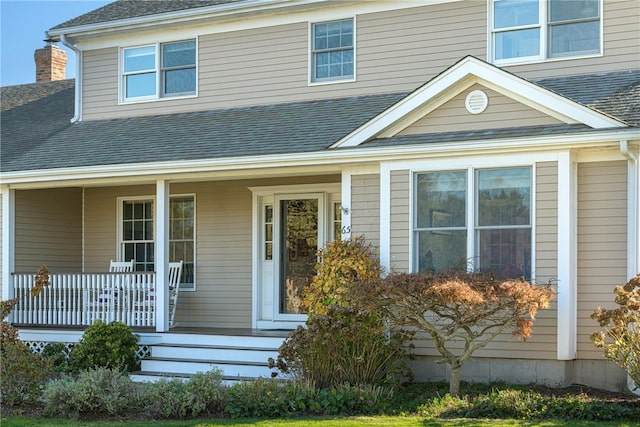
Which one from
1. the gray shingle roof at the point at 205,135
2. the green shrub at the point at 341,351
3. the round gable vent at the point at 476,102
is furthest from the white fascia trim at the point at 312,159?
the green shrub at the point at 341,351

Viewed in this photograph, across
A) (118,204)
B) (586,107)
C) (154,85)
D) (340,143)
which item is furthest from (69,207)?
(586,107)

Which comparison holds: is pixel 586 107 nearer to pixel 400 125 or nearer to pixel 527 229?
pixel 527 229

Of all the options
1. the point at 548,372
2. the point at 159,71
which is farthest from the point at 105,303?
the point at 548,372

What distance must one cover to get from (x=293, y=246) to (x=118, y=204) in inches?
153

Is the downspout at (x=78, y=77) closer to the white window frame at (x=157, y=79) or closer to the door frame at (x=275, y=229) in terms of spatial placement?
the white window frame at (x=157, y=79)

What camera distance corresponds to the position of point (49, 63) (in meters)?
22.7

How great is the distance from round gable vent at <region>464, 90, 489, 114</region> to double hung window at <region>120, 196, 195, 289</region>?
20.6ft

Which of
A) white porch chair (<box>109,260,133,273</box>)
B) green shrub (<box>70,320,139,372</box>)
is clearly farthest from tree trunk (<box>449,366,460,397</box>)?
white porch chair (<box>109,260,133,273</box>)

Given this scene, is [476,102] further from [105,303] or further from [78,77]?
[78,77]

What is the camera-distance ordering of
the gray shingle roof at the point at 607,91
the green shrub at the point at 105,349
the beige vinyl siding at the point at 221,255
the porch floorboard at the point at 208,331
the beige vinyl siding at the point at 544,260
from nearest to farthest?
the beige vinyl siding at the point at 544,260, the gray shingle roof at the point at 607,91, the green shrub at the point at 105,349, the porch floorboard at the point at 208,331, the beige vinyl siding at the point at 221,255

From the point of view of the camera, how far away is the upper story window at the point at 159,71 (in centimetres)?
1595

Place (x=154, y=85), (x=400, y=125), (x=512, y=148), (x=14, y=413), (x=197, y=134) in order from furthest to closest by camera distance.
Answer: (x=154, y=85)
(x=197, y=134)
(x=400, y=125)
(x=512, y=148)
(x=14, y=413)

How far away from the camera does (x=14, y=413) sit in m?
10.2

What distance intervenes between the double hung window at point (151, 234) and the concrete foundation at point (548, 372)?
6.27 metres
